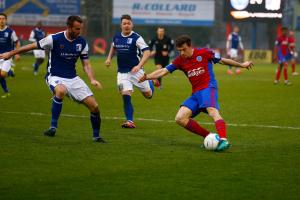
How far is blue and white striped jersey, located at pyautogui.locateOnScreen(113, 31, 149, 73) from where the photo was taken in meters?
14.9

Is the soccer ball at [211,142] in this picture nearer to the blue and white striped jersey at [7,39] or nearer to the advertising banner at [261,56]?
the blue and white striped jersey at [7,39]

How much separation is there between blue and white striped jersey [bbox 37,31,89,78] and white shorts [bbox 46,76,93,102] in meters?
0.09

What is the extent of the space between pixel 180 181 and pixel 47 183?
1528 mm

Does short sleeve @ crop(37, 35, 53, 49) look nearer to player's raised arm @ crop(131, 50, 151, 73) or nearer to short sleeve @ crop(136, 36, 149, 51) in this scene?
player's raised arm @ crop(131, 50, 151, 73)

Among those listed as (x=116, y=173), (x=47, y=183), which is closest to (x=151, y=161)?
(x=116, y=173)

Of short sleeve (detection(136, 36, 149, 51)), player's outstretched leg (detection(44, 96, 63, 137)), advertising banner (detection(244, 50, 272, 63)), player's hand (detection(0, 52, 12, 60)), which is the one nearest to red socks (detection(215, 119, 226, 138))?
player's outstretched leg (detection(44, 96, 63, 137))

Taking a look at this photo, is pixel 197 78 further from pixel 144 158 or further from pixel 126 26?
pixel 126 26

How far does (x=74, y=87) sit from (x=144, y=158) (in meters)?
→ 2.42

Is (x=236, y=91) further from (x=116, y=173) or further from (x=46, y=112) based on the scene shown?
(x=116, y=173)

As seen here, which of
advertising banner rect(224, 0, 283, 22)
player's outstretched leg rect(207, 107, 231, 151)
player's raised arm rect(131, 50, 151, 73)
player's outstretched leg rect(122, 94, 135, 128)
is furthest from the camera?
advertising banner rect(224, 0, 283, 22)

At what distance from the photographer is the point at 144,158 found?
10539 mm

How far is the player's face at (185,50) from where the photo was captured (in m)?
11.6

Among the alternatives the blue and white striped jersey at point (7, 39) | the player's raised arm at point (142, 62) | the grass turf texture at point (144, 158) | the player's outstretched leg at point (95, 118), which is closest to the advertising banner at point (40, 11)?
the blue and white striped jersey at point (7, 39)

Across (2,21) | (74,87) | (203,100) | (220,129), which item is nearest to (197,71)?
(203,100)
